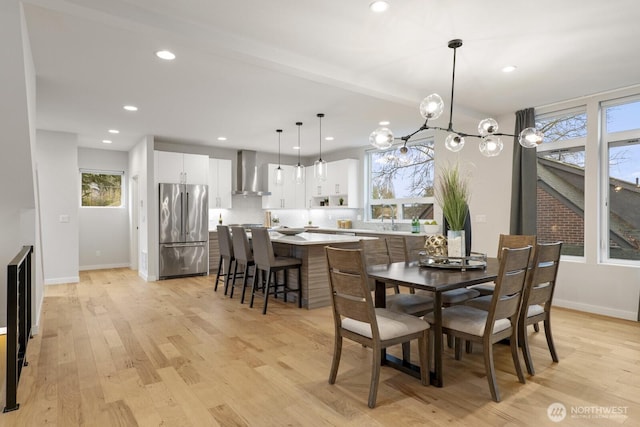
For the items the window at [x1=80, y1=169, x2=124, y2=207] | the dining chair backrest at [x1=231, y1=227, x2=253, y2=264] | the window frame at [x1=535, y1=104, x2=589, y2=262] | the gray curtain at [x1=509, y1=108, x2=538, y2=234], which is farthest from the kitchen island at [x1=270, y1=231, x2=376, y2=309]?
the window at [x1=80, y1=169, x2=124, y2=207]

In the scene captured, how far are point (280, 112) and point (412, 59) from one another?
2176 mm

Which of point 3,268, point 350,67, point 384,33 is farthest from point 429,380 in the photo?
point 3,268

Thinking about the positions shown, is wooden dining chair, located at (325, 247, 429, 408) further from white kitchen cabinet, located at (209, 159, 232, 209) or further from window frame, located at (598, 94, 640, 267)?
white kitchen cabinet, located at (209, 159, 232, 209)

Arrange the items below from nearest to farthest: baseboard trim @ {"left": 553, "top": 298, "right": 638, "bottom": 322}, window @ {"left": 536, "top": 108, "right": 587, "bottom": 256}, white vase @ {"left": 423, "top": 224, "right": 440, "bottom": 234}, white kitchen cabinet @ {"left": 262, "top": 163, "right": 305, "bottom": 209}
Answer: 1. baseboard trim @ {"left": 553, "top": 298, "right": 638, "bottom": 322}
2. window @ {"left": 536, "top": 108, "right": 587, "bottom": 256}
3. white vase @ {"left": 423, "top": 224, "right": 440, "bottom": 234}
4. white kitchen cabinet @ {"left": 262, "top": 163, "right": 305, "bottom": 209}

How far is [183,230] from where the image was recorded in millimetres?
6758

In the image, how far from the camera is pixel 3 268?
4.09 m

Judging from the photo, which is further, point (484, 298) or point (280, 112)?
point (280, 112)

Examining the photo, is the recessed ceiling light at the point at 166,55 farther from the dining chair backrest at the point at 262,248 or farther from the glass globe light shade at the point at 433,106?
the glass globe light shade at the point at 433,106

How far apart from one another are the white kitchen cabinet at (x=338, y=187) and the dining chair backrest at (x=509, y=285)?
5250 mm

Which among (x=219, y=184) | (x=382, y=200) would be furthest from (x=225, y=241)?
(x=382, y=200)

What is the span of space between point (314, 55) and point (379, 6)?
3.04 feet

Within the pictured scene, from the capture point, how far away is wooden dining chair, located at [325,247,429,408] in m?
2.23

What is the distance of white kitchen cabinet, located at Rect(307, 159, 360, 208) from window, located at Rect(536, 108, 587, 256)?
350 cm

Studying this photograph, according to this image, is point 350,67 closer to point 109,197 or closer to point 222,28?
point 222,28
